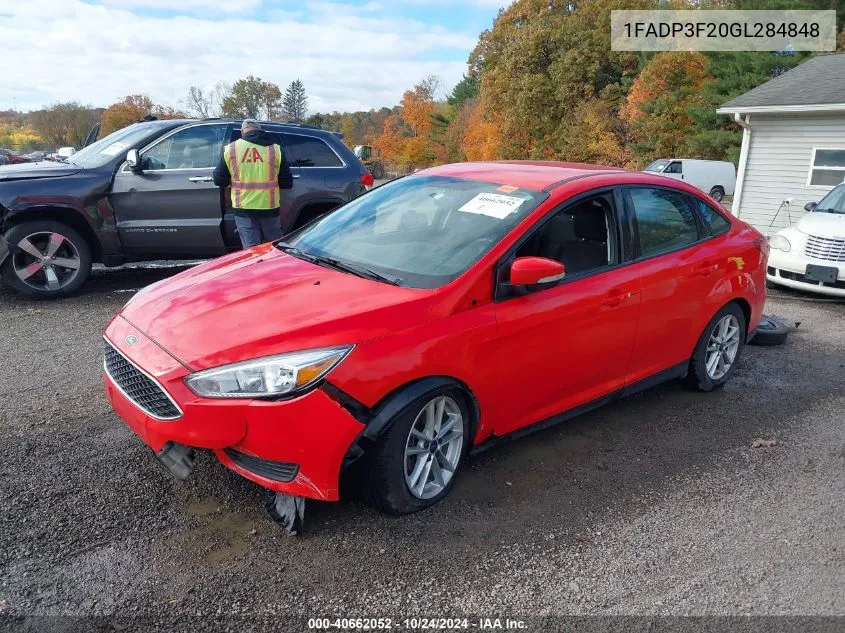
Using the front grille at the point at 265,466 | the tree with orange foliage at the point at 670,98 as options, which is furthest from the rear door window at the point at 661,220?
the tree with orange foliage at the point at 670,98

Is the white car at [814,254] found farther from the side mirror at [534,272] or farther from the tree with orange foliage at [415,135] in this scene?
the tree with orange foliage at [415,135]

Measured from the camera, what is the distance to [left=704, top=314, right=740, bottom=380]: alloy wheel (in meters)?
4.74

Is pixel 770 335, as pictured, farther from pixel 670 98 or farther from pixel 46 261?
pixel 670 98

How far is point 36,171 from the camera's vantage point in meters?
6.85

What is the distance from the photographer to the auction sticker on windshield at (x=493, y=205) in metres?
3.61

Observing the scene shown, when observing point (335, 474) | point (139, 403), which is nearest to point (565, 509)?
point (335, 474)

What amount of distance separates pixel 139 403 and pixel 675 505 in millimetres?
2667

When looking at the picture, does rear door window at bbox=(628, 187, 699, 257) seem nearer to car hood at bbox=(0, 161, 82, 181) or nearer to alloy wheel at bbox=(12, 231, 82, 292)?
alloy wheel at bbox=(12, 231, 82, 292)

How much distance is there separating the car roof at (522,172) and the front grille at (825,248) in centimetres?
521

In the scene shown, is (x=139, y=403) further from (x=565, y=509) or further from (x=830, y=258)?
(x=830, y=258)

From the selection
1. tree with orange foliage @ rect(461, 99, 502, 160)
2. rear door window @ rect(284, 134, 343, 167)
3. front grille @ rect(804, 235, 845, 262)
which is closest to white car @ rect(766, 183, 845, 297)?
front grille @ rect(804, 235, 845, 262)

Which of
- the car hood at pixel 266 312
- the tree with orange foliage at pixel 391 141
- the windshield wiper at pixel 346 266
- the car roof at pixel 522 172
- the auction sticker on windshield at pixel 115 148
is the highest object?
the auction sticker on windshield at pixel 115 148

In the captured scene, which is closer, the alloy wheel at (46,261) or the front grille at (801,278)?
the alloy wheel at (46,261)

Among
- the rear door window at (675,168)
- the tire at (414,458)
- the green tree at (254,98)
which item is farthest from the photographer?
the green tree at (254,98)
